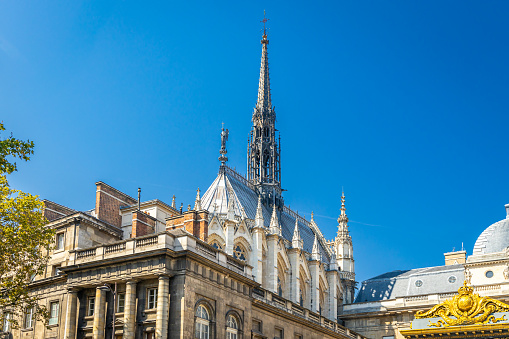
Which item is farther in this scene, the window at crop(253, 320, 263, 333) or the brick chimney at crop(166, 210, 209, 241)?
the window at crop(253, 320, 263, 333)

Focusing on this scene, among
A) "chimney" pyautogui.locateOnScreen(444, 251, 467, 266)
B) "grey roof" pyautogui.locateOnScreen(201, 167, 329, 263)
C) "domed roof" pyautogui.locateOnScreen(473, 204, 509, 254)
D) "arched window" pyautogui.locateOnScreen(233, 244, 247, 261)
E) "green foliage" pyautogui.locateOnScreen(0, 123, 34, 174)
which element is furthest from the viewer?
"chimney" pyautogui.locateOnScreen(444, 251, 467, 266)

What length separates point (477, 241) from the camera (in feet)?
227

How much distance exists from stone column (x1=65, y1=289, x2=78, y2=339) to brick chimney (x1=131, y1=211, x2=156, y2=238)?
4493 mm

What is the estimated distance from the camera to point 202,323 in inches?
1387

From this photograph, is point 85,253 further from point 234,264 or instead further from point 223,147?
point 223,147

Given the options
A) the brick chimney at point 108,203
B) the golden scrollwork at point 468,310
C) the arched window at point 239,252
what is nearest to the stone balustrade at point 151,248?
the brick chimney at point 108,203

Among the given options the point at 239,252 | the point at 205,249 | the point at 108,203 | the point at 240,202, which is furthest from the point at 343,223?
the point at 205,249

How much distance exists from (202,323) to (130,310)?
12.3ft

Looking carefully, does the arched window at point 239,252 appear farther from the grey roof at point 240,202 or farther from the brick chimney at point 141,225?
the brick chimney at point 141,225

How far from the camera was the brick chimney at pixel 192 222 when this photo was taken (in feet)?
131

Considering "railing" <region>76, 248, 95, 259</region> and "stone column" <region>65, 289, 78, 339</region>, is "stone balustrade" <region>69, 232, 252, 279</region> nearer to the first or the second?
"railing" <region>76, 248, 95, 259</region>

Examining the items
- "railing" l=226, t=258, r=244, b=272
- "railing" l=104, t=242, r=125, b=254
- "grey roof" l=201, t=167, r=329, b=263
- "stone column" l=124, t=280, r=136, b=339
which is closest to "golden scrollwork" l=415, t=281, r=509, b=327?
"railing" l=226, t=258, r=244, b=272

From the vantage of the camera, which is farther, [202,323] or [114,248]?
[114,248]

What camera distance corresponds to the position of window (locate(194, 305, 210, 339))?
3478 centimetres
